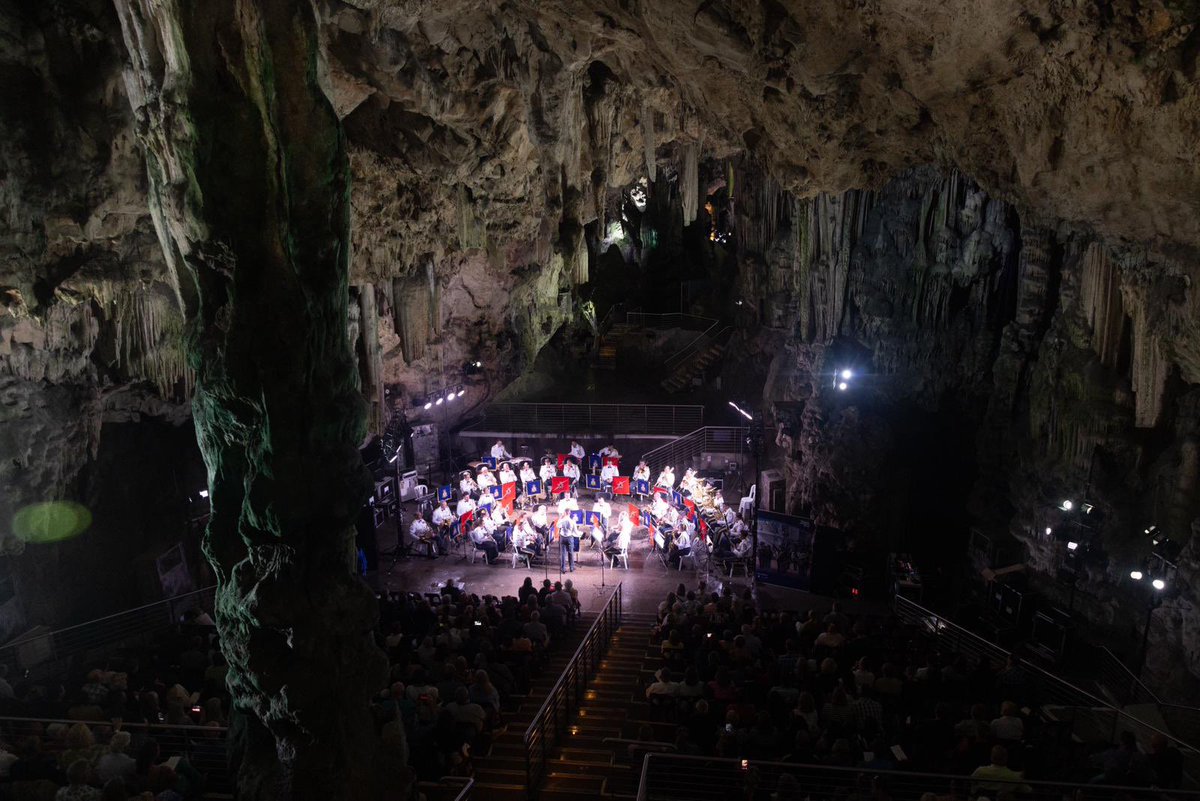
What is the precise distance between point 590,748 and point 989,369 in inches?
456

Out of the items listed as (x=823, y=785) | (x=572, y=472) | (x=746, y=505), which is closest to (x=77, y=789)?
(x=823, y=785)

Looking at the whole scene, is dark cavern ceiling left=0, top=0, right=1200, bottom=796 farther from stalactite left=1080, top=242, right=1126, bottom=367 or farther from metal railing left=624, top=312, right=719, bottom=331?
metal railing left=624, top=312, right=719, bottom=331

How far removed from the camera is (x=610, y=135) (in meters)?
11.9

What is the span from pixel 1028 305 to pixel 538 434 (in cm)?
1099

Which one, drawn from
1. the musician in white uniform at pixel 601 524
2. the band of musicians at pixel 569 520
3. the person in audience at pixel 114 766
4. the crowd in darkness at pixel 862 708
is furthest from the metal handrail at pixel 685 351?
the person in audience at pixel 114 766

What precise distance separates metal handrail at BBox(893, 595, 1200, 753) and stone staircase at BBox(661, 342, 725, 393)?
11.7 m

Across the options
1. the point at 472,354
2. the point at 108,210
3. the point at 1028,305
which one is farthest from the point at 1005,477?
the point at 108,210

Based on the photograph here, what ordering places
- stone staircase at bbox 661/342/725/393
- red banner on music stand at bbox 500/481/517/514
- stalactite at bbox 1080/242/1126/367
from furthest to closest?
stone staircase at bbox 661/342/725/393 → red banner on music stand at bbox 500/481/517/514 → stalactite at bbox 1080/242/1126/367

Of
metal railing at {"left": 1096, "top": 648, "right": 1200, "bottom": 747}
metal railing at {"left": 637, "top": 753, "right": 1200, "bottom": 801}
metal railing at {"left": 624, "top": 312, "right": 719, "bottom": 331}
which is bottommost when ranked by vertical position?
metal railing at {"left": 1096, "top": 648, "right": 1200, "bottom": 747}

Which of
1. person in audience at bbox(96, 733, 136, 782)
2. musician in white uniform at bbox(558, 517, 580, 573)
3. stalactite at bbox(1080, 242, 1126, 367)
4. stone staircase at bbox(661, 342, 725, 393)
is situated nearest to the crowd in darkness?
person in audience at bbox(96, 733, 136, 782)

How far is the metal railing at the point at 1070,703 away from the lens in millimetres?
7707

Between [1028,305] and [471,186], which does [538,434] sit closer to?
[471,186]

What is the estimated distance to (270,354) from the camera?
16.4 ft

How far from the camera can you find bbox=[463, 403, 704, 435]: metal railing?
20141mm
